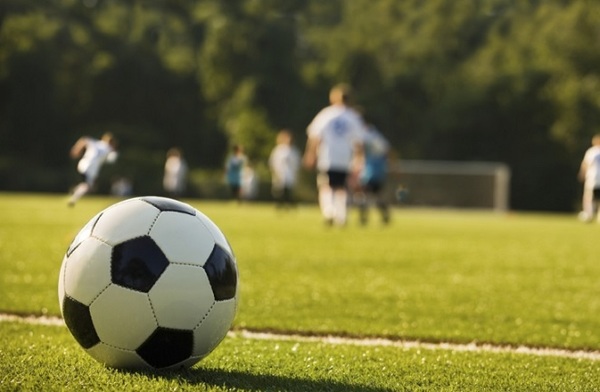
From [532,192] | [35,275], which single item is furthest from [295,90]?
[35,275]

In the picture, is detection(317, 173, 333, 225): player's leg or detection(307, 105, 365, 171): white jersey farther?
detection(317, 173, 333, 225): player's leg

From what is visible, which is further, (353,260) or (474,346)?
(353,260)

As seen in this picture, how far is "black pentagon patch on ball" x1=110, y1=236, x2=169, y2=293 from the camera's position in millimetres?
4145

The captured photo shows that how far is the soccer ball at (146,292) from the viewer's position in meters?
4.14

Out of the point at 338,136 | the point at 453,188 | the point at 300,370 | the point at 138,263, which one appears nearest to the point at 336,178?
the point at 338,136

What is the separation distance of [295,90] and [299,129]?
12.5 feet

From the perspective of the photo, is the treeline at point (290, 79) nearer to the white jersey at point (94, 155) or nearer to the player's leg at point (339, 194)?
the player's leg at point (339, 194)

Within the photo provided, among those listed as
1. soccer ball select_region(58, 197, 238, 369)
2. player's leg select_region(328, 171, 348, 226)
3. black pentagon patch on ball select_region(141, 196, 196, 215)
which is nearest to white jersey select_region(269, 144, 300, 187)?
player's leg select_region(328, 171, 348, 226)

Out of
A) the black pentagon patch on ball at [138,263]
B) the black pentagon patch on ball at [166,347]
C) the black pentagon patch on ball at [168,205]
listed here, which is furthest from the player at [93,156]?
the black pentagon patch on ball at [166,347]

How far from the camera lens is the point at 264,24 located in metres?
71.3

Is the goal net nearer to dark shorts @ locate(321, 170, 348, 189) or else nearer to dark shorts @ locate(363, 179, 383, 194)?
dark shorts @ locate(363, 179, 383, 194)

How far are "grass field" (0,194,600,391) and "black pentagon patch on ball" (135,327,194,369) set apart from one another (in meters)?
0.08

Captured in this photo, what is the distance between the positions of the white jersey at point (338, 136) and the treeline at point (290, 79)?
38.4 meters

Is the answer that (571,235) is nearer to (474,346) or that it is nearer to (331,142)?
(331,142)
